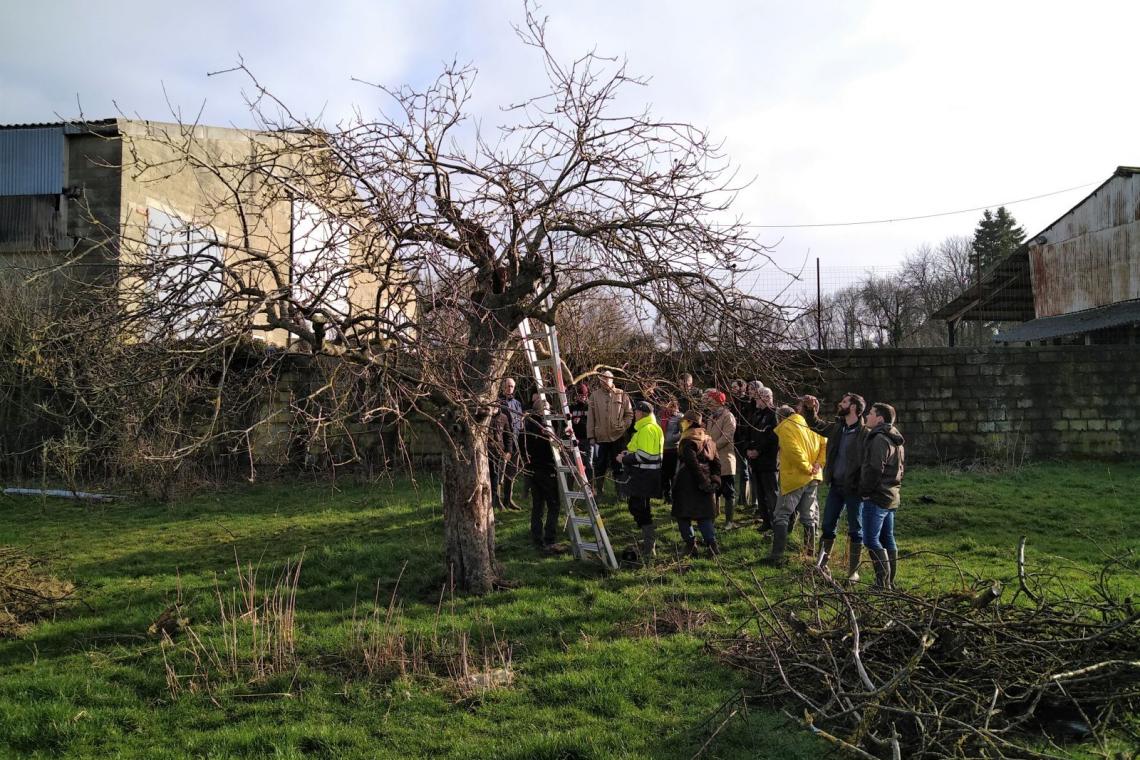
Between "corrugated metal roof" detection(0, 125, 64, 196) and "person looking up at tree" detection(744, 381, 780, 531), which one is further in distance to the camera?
"corrugated metal roof" detection(0, 125, 64, 196)

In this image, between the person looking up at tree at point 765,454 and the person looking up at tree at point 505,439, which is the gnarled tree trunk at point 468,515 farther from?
the person looking up at tree at point 765,454

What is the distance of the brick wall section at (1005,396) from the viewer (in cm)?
1465

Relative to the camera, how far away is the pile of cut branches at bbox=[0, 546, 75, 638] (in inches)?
275

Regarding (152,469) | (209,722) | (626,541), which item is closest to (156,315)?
(209,722)

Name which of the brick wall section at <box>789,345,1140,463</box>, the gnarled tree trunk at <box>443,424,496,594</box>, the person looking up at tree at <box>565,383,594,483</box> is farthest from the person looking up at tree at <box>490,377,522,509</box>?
the brick wall section at <box>789,345,1140,463</box>

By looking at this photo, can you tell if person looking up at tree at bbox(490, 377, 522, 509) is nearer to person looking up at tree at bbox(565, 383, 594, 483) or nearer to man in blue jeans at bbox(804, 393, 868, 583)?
person looking up at tree at bbox(565, 383, 594, 483)

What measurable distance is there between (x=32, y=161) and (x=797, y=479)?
18.7 metres

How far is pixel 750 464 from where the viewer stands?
9625 millimetres

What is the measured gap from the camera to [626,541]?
362 inches

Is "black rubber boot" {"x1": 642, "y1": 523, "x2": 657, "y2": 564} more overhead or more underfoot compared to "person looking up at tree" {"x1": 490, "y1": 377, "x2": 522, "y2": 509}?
more underfoot

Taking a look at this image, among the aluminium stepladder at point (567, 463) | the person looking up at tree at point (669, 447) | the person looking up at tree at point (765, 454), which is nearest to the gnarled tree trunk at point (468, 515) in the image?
the aluminium stepladder at point (567, 463)

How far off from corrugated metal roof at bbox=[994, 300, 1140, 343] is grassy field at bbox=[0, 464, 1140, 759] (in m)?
8.83

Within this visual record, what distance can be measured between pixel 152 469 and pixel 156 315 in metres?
8.27

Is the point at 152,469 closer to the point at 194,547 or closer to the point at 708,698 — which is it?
the point at 194,547
